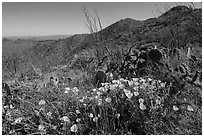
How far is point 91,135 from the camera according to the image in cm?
210

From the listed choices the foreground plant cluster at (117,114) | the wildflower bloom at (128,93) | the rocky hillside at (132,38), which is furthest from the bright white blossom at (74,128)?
the rocky hillside at (132,38)

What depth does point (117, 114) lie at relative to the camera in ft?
6.91

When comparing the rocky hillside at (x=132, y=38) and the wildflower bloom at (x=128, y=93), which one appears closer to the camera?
the wildflower bloom at (x=128, y=93)

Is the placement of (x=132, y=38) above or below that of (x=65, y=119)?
above

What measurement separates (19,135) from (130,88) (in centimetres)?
97

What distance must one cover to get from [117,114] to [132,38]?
885 cm

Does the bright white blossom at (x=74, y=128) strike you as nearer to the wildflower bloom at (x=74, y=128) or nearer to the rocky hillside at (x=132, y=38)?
the wildflower bloom at (x=74, y=128)

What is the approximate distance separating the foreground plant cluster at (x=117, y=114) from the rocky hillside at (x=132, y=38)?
56.2 inches

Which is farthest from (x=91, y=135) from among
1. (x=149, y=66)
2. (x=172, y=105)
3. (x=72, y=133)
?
(x=149, y=66)

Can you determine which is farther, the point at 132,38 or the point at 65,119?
the point at 132,38

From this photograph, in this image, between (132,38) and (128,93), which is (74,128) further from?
(132,38)

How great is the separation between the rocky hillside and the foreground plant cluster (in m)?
1.43

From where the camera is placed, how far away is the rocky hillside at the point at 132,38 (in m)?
4.99

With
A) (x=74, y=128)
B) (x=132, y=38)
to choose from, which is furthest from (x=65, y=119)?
(x=132, y=38)
